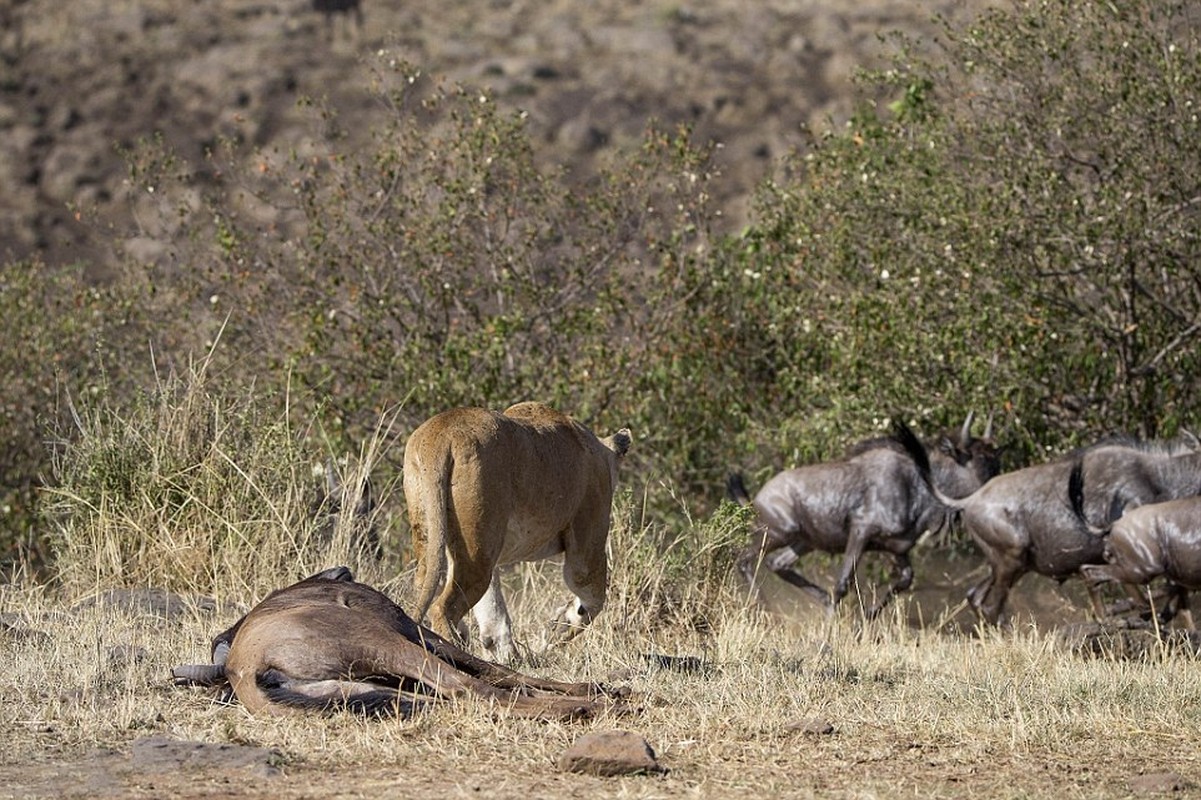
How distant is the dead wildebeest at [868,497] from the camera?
43.8 feet

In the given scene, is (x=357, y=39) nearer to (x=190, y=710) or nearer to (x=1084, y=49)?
(x=1084, y=49)

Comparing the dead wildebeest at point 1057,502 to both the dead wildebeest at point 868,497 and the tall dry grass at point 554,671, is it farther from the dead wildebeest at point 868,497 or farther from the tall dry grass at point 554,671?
the tall dry grass at point 554,671

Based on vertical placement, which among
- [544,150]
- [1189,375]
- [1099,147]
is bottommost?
[544,150]

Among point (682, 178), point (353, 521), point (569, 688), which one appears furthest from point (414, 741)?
point (682, 178)

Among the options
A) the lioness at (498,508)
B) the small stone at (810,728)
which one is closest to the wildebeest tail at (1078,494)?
the lioness at (498,508)

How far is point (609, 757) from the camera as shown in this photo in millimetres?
5762

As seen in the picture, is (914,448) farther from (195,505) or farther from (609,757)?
(609,757)

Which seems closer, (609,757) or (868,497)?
(609,757)

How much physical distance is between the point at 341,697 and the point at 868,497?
7452mm

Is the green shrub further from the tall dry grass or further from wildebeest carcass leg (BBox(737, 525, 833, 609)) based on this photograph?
Result: wildebeest carcass leg (BBox(737, 525, 833, 609))

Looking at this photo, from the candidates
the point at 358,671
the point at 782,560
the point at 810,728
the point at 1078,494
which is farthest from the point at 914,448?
the point at 358,671

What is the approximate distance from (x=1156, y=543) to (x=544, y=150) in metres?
30.2

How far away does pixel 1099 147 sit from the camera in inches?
530

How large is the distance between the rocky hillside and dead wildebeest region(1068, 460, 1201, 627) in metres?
26.1
